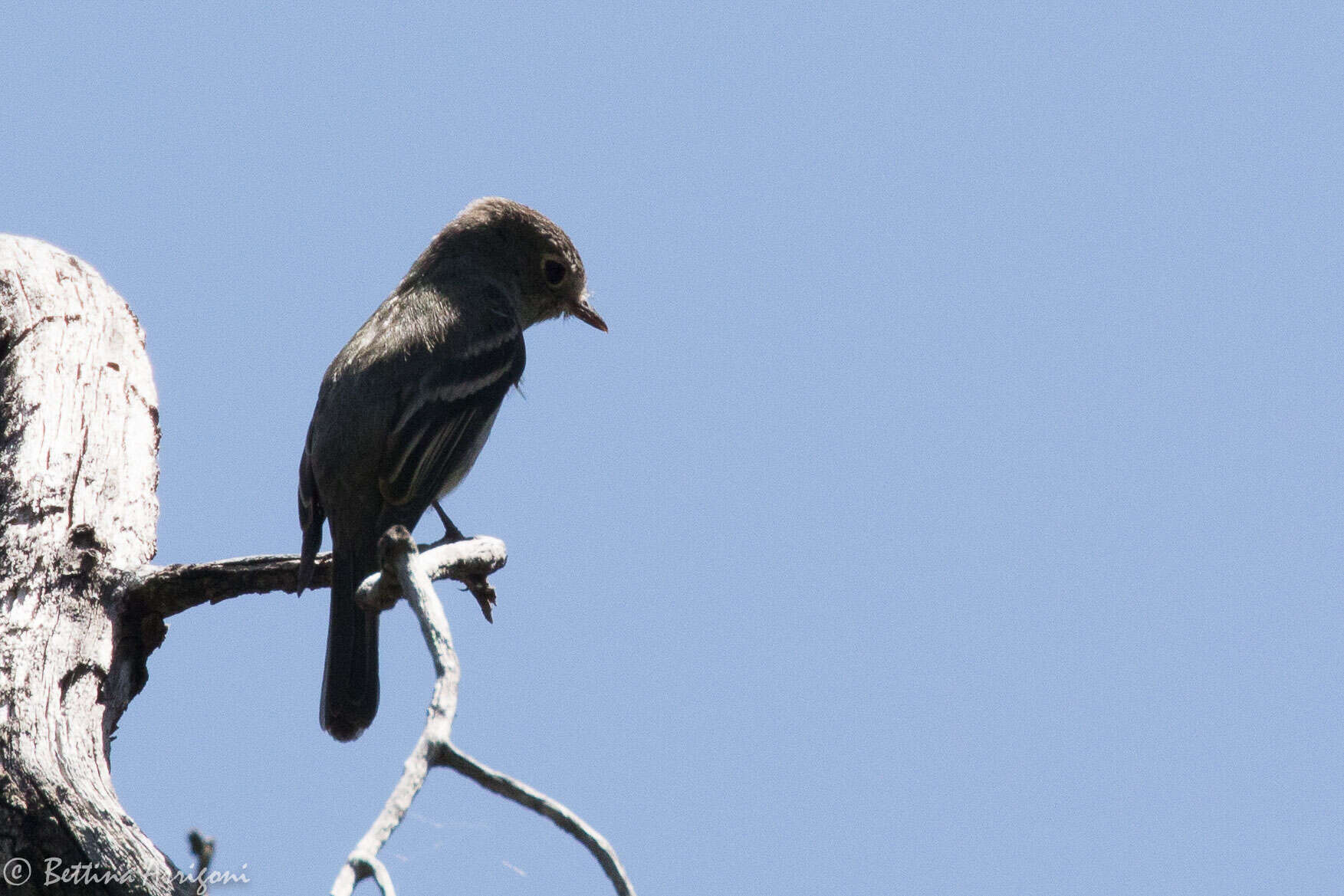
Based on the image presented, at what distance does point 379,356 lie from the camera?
7.19 meters

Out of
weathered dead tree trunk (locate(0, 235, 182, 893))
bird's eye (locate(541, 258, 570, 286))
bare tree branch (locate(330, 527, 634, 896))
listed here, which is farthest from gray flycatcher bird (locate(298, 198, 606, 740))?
bare tree branch (locate(330, 527, 634, 896))

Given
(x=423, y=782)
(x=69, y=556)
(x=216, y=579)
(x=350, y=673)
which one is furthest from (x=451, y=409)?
(x=423, y=782)

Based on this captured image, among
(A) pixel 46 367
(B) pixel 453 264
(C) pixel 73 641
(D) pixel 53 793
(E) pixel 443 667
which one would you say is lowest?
(D) pixel 53 793

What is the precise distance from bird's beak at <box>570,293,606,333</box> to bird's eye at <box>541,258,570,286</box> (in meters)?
0.21

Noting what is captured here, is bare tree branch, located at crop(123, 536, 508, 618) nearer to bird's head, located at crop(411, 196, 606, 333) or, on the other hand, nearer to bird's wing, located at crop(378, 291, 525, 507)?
bird's wing, located at crop(378, 291, 525, 507)

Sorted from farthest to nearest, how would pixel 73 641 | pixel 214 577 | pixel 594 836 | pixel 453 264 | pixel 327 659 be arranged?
pixel 453 264 → pixel 327 659 → pixel 214 577 → pixel 73 641 → pixel 594 836

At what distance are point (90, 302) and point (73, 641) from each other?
2307 mm

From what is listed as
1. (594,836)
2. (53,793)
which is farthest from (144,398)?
(594,836)

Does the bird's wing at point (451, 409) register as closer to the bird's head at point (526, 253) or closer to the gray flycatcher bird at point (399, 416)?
the gray flycatcher bird at point (399, 416)

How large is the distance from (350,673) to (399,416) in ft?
4.47

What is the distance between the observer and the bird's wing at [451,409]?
674cm

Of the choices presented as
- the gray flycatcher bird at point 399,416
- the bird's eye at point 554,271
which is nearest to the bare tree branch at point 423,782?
the gray flycatcher bird at point 399,416

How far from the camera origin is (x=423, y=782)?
2727 millimetres

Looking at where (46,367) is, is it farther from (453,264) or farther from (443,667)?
(443,667)
